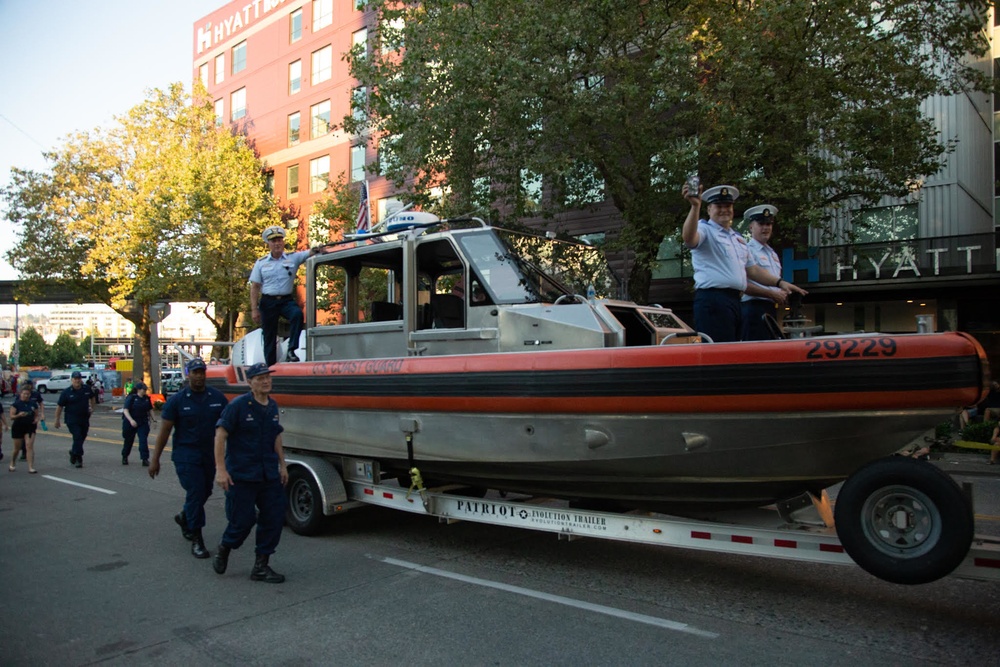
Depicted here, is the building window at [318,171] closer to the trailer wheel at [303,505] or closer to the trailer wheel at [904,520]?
the trailer wheel at [303,505]

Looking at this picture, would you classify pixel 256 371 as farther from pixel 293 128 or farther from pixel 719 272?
pixel 293 128

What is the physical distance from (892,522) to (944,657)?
81cm

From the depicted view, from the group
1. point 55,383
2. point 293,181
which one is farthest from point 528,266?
point 55,383

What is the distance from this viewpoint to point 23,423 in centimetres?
1220

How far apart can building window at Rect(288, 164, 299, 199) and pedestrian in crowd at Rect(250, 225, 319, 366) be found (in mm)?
27970

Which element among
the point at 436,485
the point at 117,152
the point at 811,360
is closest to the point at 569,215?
the point at 436,485

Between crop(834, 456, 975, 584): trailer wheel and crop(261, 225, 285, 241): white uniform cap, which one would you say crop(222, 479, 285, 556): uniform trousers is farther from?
crop(834, 456, 975, 584): trailer wheel

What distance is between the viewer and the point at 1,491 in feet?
33.6

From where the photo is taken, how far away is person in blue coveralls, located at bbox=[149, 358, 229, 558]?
667cm

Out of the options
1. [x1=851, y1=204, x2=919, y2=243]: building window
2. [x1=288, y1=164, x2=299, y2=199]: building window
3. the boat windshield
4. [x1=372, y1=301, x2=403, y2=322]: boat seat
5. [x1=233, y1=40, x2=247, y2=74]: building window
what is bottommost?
[x1=372, y1=301, x2=403, y2=322]: boat seat

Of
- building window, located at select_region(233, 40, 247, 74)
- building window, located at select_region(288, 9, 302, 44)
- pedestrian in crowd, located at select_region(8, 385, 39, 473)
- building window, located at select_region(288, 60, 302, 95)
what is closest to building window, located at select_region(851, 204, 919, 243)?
pedestrian in crowd, located at select_region(8, 385, 39, 473)

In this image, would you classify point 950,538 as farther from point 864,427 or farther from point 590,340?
point 590,340

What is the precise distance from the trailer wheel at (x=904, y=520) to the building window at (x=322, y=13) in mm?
34057

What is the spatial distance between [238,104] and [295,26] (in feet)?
18.6
